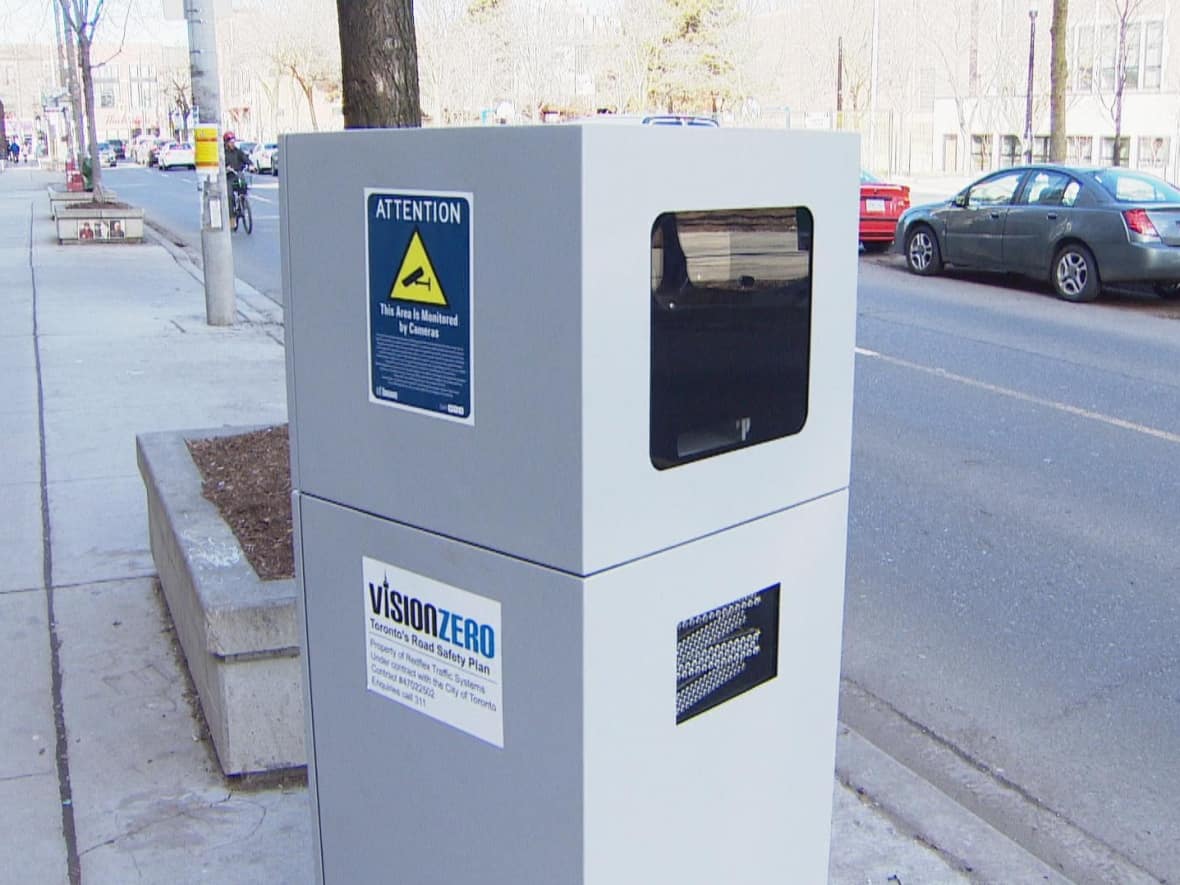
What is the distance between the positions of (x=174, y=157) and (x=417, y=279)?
217ft

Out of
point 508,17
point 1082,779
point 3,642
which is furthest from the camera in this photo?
point 508,17

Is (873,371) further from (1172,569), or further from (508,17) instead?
(508,17)

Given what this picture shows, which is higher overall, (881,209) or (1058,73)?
(1058,73)

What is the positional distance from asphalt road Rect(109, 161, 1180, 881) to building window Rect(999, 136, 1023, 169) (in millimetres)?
36241

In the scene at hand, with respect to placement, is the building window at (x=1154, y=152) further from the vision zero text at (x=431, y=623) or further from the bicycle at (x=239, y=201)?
the vision zero text at (x=431, y=623)

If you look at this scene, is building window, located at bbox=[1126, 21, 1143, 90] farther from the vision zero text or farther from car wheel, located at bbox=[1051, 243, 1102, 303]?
the vision zero text

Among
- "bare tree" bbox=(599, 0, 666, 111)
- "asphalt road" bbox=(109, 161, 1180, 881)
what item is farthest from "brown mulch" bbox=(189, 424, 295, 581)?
"bare tree" bbox=(599, 0, 666, 111)

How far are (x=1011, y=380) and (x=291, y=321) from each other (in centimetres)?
843

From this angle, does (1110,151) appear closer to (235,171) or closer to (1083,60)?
(1083,60)

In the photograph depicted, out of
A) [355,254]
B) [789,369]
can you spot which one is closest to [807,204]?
[789,369]

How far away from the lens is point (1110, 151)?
4475 centimetres

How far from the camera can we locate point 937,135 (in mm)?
51688

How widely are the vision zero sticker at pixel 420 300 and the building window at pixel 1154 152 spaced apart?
44.0 metres

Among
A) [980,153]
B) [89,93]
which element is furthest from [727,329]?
[980,153]
